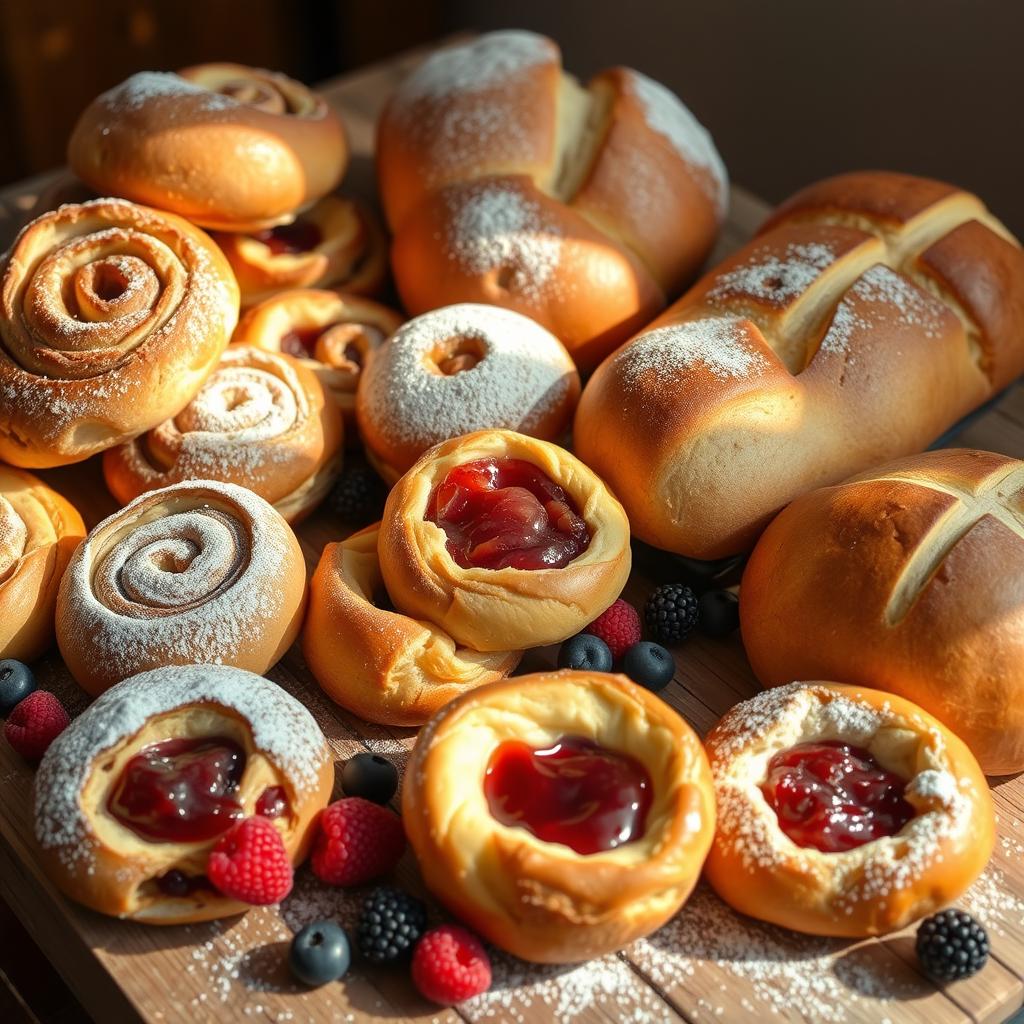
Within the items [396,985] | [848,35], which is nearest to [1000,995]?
[396,985]

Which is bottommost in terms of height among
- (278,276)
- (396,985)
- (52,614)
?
(396,985)

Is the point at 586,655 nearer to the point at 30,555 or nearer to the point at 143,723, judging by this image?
the point at 143,723

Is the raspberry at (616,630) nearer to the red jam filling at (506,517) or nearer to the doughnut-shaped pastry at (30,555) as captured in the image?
the red jam filling at (506,517)

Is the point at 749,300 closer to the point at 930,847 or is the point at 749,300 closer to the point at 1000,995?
the point at 930,847

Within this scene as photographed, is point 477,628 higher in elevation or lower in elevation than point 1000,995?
higher

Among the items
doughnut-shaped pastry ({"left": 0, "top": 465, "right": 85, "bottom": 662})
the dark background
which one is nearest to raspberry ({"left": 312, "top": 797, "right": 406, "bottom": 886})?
doughnut-shaped pastry ({"left": 0, "top": 465, "right": 85, "bottom": 662})

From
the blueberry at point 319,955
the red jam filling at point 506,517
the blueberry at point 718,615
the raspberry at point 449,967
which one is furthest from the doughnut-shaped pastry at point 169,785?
the blueberry at point 718,615

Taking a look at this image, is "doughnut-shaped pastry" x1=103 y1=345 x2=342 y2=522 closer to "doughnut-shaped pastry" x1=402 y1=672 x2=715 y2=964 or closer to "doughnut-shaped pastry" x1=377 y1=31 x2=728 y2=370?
"doughnut-shaped pastry" x1=377 y1=31 x2=728 y2=370

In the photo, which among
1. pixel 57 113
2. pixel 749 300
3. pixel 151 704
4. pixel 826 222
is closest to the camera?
pixel 151 704
